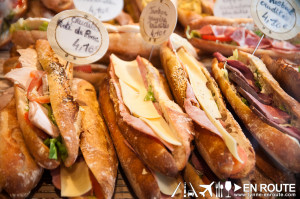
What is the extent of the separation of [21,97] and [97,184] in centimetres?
109

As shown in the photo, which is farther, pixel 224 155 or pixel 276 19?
pixel 276 19

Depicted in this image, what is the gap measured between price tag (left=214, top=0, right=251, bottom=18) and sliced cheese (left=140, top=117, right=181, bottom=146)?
2.74m

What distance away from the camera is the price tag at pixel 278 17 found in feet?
9.00

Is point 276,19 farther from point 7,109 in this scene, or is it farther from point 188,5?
point 7,109

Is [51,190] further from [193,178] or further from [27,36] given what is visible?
[27,36]

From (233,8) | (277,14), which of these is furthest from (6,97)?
(233,8)

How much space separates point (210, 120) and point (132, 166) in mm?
805

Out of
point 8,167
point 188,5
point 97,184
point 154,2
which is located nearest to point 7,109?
point 8,167

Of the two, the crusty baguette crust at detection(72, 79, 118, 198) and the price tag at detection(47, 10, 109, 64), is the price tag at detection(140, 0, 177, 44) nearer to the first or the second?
the price tag at detection(47, 10, 109, 64)

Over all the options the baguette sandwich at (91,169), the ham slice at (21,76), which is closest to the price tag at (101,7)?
the ham slice at (21,76)

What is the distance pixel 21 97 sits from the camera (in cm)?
231

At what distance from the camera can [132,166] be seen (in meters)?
2.14

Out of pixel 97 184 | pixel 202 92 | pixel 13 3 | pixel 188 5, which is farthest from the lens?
pixel 188 5

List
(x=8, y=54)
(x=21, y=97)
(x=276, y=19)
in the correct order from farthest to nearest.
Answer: (x=8, y=54) → (x=276, y=19) → (x=21, y=97)
